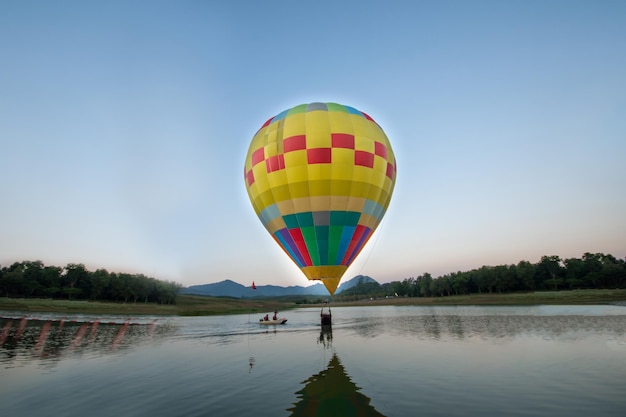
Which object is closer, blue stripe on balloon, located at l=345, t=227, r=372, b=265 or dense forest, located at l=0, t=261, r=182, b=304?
blue stripe on balloon, located at l=345, t=227, r=372, b=265

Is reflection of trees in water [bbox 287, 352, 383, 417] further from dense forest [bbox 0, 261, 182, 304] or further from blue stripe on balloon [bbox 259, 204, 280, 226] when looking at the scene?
dense forest [bbox 0, 261, 182, 304]

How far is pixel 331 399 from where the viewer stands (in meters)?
14.7

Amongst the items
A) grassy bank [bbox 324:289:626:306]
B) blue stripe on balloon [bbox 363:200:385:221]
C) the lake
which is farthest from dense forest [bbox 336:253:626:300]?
blue stripe on balloon [bbox 363:200:385:221]

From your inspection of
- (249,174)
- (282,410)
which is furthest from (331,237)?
(282,410)

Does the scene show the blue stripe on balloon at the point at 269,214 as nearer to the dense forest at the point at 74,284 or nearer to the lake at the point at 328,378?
the lake at the point at 328,378

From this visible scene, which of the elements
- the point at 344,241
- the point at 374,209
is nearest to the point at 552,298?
the point at 374,209

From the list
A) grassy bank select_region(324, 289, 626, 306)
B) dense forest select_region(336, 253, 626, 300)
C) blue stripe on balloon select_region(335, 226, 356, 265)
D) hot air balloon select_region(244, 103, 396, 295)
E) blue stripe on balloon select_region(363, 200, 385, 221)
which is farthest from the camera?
dense forest select_region(336, 253, 626, 300)

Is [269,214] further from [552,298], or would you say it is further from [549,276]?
[549,276]

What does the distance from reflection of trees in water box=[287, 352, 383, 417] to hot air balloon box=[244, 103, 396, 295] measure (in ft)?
27.2

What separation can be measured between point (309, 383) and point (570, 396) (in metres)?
11.7

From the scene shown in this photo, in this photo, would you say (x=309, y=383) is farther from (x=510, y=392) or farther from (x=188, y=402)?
(x=510, y=392)

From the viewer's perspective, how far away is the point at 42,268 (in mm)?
107688

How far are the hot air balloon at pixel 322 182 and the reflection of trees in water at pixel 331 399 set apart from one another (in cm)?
829

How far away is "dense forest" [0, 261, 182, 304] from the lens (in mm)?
98125
